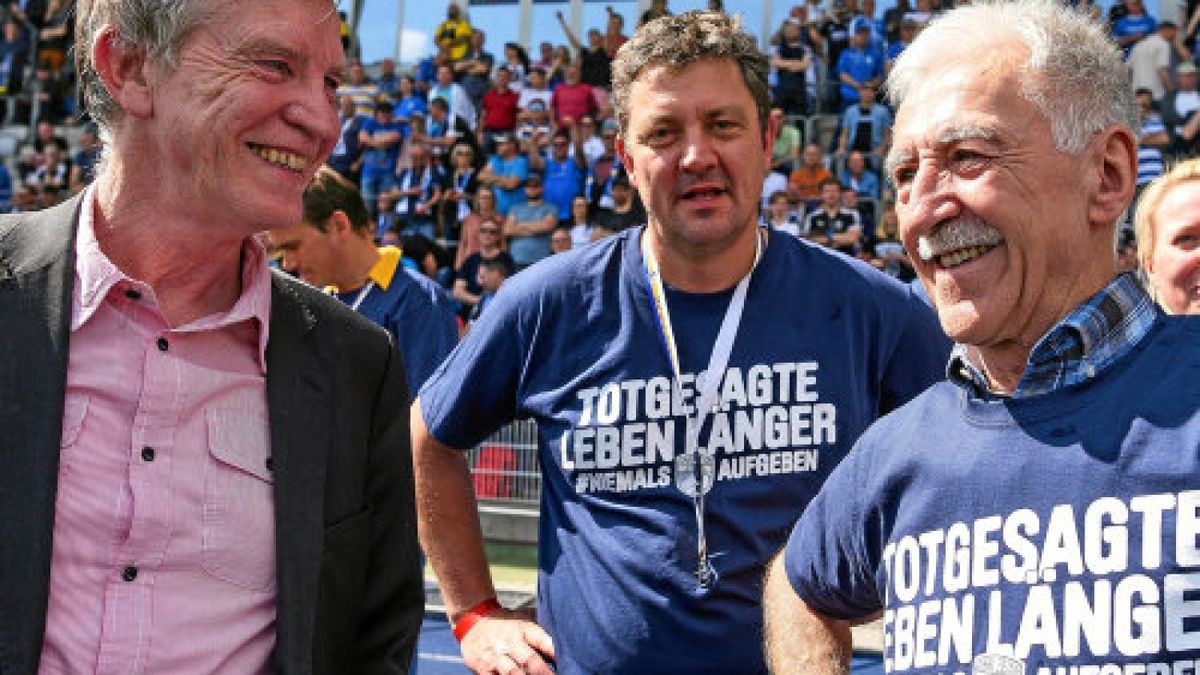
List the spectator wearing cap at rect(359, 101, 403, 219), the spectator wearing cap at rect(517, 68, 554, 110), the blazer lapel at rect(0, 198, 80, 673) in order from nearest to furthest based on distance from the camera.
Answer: the blazer lapel at rect(0, 198, 80, 673), the spectator wearing cap at rect(517, 68, 554, 110), the spectator wearing cap at rect(359, 101, 403, 219)

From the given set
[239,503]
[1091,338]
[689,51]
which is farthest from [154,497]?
[689,51]

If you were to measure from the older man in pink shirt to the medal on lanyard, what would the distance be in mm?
769

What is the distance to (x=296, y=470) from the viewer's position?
2.10m

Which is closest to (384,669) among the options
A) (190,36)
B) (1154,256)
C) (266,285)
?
(266,285)

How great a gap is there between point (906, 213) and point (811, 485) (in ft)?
3.28

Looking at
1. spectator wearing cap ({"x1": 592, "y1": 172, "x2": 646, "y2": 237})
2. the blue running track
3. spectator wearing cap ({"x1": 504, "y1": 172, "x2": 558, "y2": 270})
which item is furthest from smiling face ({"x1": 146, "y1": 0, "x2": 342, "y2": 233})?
spectator wearing cap ({"x1": 504, "y1": 172, "x2": 558, "y2": 270})

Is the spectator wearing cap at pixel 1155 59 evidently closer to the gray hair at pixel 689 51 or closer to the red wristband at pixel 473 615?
the gray hair at pixel 689 51

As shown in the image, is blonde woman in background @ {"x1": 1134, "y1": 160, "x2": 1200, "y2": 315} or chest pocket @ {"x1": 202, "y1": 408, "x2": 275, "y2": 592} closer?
chest pocket @ {"x1": 202, "y1": 408, "x2": 275, "y2": 592}

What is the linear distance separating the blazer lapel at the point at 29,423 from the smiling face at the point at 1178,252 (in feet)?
7.76

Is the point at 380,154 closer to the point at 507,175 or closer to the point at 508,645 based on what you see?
the point at 507,175

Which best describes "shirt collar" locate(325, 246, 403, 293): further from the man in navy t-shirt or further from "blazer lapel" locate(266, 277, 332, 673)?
"blazer lapel" locate(266, 277, 332, 673)

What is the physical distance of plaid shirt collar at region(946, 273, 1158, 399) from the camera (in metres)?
1.74

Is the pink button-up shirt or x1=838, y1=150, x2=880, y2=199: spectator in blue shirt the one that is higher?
x1=838, y1=150, x2=880, y2=199: spectator in blue shirt

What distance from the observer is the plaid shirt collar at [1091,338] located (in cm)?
174
